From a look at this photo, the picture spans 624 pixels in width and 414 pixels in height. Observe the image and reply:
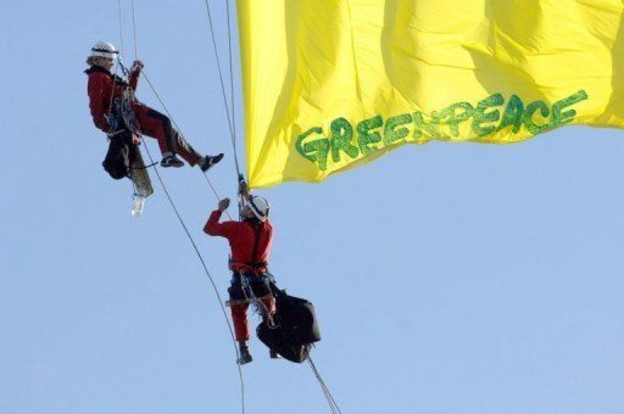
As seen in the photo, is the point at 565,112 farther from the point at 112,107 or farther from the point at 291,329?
the point at 112,107

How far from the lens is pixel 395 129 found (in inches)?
826

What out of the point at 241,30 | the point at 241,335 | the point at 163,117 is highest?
the point at 241,30

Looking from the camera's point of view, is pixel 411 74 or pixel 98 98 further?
pixel 98 98

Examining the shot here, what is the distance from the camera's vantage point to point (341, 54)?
2106 centimetres

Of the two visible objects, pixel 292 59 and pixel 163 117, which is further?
pixel 163 117

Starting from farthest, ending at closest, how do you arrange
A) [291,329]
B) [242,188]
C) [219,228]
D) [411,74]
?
[291,329] < [219,228] < [242,188] < [411,74]

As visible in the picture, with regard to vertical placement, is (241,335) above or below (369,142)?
below

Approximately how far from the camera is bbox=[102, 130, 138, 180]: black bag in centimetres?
2286

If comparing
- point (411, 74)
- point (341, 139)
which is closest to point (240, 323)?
point (341, 139)

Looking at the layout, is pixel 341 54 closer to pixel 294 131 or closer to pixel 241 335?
pixel 294 131

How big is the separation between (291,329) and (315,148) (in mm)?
2342

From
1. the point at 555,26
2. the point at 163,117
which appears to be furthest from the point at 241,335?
the point at 555,26

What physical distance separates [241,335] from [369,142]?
274 centimetres

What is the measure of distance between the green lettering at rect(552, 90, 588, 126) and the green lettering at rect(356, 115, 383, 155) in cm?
156
